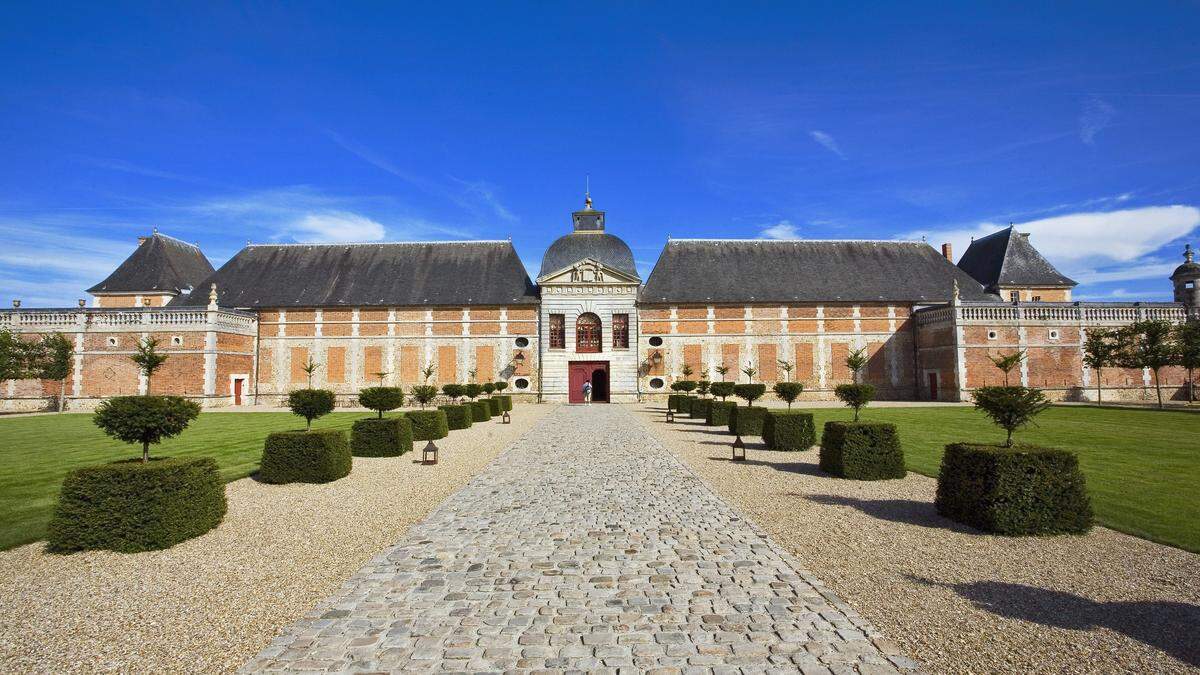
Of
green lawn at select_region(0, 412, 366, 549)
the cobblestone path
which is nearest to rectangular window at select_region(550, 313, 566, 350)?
green lawn at select_region(0, 412, 366, 549)

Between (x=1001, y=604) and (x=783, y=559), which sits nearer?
(x=1001, y=604)

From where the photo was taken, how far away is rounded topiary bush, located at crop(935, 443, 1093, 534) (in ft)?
21.2

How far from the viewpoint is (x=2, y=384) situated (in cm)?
2720

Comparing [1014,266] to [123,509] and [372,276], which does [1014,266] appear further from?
[123,509]

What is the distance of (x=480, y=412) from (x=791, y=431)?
12.0m

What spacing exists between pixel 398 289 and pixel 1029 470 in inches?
1242

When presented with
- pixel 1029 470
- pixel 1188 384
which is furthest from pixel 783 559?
pixel 1188 384

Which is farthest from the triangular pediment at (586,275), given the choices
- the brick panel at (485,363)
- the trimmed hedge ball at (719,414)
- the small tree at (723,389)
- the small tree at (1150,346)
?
the small tree at (1150,346)

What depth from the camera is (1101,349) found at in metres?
26.0

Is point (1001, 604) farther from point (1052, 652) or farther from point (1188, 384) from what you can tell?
point (1188, 384)

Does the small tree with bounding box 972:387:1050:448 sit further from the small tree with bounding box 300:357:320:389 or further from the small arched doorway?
the small tree with bounding box 300:357:320:389

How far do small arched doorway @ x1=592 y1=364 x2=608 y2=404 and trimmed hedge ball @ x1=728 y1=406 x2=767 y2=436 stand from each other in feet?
53.6

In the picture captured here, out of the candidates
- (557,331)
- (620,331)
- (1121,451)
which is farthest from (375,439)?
(620,331)

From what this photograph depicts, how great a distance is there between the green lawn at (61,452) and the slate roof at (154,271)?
50.8 ft
